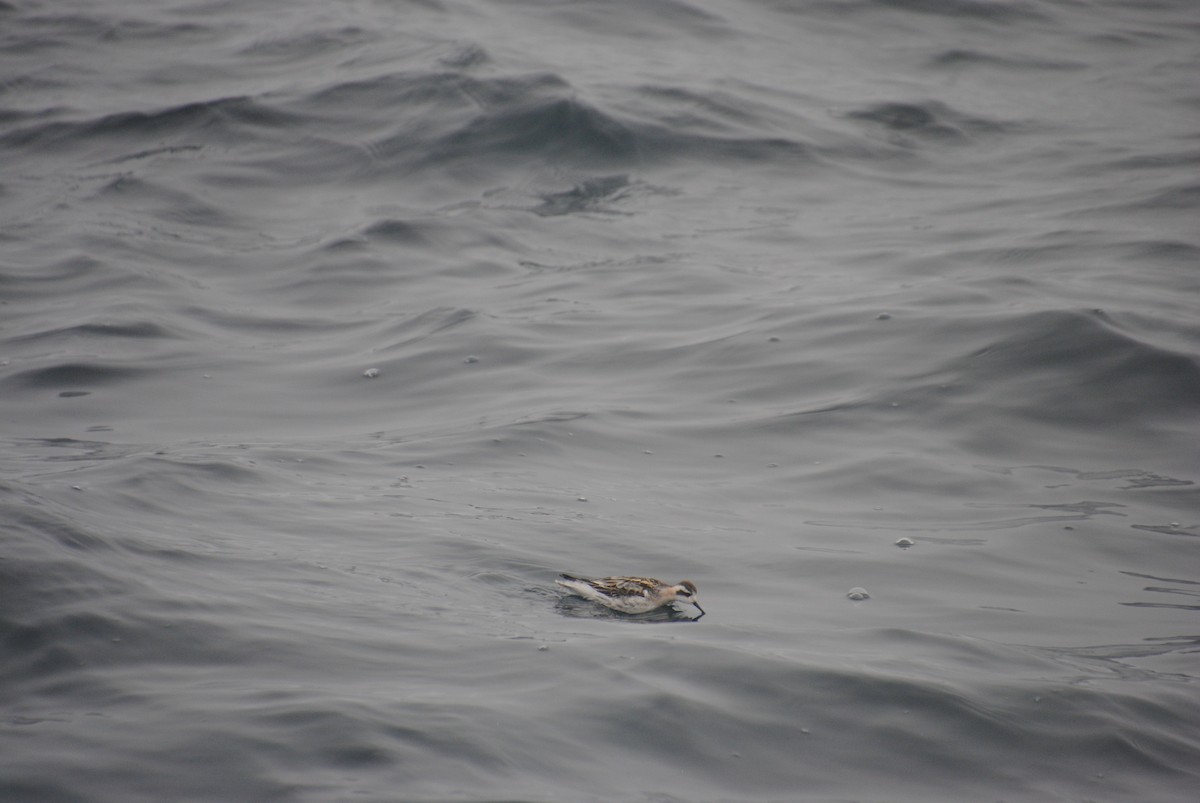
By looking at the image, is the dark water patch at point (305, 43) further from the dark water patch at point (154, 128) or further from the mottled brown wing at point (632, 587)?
the mottled brown wing at point (632, 587)

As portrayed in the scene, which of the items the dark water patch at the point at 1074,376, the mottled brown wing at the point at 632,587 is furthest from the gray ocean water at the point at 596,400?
the mottled brown wing at the point at 632,587

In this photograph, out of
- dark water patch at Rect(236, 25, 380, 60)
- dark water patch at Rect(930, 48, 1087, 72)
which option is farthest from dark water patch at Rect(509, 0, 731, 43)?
dark water patch at Rect(930, 48, 1087, 72)

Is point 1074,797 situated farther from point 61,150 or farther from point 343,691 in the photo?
point 61,150

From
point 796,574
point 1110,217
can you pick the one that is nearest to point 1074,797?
point 796,574

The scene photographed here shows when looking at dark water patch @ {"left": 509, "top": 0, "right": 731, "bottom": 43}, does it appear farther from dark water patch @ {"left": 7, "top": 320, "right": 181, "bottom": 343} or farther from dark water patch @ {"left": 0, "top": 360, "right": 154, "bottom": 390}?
dark water patch @ {"left": 0, "top": 360, "right": 154, "bottom": 390}

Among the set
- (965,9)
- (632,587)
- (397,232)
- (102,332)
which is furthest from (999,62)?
(632,587)

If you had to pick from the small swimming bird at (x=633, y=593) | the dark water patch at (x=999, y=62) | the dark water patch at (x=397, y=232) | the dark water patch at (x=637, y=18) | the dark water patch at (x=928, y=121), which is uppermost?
the dark water patch at (x=637, y=18)

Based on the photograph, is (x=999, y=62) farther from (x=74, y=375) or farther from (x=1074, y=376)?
(x=74, y=375)
